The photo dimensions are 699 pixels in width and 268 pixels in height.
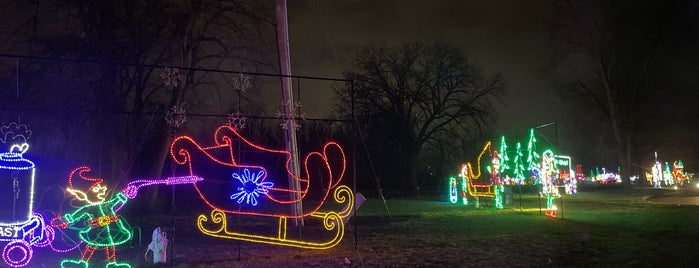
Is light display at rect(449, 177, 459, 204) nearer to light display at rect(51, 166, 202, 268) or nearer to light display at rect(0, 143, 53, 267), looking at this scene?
light display at rect(51, 166, 202, 268)

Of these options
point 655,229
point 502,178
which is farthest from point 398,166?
point 655,229

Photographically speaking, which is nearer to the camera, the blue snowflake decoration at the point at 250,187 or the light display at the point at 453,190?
the blue snowflake decoration at the point at 250,187

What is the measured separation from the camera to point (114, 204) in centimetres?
862

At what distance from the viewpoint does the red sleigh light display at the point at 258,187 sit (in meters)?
9.86

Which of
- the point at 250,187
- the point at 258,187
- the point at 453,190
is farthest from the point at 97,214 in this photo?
the point at 453,190

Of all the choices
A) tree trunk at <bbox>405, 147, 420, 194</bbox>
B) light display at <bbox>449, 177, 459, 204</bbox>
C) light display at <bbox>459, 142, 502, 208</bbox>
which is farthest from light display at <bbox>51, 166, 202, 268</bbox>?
tree trunk at <bbox>405, 147, 420, 194</bbox>

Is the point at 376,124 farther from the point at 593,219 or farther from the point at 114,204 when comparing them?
the point at 114,204

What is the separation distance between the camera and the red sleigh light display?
9.86 meters

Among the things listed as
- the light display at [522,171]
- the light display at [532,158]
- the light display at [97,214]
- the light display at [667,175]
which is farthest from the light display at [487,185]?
the light display at [667,175]

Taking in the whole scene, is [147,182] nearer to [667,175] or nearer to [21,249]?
[21,249]

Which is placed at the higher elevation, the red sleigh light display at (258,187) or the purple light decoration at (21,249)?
the red sleigh light display at (258,187)

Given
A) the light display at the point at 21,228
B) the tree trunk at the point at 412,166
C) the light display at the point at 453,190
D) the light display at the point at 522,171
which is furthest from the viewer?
the tree trunk at the point at 412,166

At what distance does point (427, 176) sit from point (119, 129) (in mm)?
31926

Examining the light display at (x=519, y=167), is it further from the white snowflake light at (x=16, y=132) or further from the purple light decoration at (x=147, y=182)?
the white snowflake light at (x=16, y=132)
